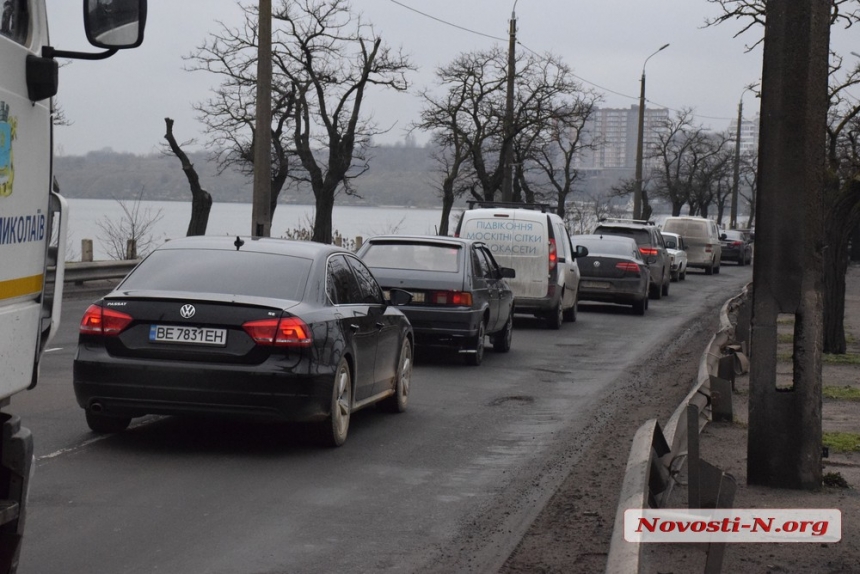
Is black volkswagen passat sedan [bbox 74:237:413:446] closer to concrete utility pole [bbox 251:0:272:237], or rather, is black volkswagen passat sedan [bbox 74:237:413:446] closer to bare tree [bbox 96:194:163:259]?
concrete utility pole [bbox 251:0:272:237]

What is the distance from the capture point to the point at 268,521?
6.77 metres

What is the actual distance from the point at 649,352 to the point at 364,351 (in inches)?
348

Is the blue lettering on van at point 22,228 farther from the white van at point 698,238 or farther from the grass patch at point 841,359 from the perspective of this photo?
the white van at point 698,238

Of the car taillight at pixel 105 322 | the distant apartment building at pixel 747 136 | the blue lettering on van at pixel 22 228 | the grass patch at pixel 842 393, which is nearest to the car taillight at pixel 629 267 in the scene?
the grass patch at pixel 842 393

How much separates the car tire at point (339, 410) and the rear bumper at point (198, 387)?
13.6 inches

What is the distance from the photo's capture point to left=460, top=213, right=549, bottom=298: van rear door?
67.9ft

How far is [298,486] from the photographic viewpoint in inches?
305

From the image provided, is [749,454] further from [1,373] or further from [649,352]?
[649,352]

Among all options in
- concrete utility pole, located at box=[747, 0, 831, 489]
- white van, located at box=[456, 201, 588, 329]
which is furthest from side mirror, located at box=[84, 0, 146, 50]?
white van, located at box=[456, 201, 588, 329]

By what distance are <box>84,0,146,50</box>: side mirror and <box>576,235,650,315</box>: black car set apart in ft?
70.0

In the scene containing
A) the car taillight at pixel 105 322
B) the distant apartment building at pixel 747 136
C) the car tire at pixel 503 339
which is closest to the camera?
the car taillight at pixel 105 322

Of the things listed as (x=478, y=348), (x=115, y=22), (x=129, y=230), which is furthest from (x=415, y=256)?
(x=129, y=230)

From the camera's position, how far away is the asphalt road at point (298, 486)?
6.08 m

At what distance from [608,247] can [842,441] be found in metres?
16.5
